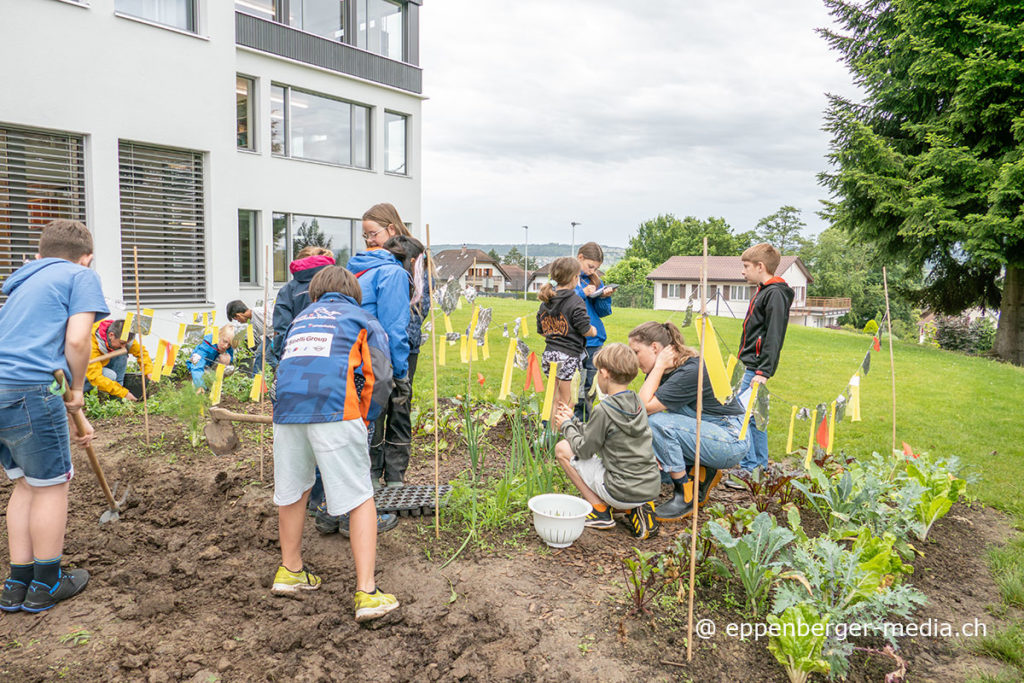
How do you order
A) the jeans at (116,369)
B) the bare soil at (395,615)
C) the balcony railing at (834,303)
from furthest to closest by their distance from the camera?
the balcony railing at (834,303), the jeans at (116,369), the bare soil at (395,615)

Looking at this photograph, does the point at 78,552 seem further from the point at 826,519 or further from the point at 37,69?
the point at 37,69

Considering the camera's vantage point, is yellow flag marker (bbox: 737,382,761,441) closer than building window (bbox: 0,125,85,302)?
Yes

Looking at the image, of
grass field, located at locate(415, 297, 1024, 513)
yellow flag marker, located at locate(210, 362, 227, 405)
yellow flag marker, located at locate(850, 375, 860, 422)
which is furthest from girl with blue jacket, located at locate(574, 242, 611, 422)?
yellow flag marker, located at locate(210, 362, 227, 405)

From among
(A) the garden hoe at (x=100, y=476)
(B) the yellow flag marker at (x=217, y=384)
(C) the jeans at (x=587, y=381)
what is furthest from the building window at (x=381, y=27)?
(A) the garden hoe at (x=100, y=476)

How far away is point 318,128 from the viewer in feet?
48.5

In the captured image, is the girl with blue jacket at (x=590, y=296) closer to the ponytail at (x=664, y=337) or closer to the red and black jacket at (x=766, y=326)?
the red and black jacket at (x=766, y=326)

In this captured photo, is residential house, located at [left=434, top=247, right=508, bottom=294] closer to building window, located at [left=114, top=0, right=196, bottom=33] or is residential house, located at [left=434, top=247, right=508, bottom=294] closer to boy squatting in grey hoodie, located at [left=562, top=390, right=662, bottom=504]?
building window, located at [left=114, top=0, right=196, bottom=33]

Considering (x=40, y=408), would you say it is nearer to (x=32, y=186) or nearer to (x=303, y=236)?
(x=32, y=186)

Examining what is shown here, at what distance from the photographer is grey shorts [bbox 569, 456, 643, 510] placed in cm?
353

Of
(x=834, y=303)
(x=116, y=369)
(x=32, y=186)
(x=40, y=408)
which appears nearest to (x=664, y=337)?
(x=40, y=408)

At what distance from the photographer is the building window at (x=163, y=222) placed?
30.4ft

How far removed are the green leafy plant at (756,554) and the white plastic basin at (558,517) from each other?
0.74m

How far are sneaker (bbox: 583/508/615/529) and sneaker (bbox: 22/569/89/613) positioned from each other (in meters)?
2.58

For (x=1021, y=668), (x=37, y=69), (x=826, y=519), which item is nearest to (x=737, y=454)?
(x=826, y=519)
